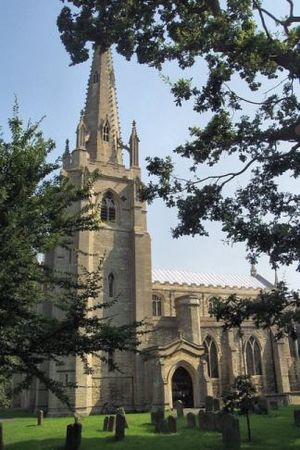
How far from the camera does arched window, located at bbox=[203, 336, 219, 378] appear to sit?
115ft

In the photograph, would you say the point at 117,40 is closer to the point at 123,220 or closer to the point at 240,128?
the point at 240,128

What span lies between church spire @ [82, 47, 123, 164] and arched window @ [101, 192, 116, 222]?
2.97 meters

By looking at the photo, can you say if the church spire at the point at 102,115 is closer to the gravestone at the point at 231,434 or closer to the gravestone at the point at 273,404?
the gravestone at the point at 273,404

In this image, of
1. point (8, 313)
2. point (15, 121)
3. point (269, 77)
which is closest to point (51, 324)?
point (8, 313)

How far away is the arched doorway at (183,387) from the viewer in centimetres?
3011

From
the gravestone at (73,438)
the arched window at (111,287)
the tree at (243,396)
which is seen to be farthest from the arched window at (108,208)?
the gravestone at (73,438)

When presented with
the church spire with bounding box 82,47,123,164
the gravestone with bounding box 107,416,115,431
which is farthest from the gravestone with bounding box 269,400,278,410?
the church spire with bounding box 82,47,123,164

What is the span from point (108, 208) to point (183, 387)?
13.8 metres

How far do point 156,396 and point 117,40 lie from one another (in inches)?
925

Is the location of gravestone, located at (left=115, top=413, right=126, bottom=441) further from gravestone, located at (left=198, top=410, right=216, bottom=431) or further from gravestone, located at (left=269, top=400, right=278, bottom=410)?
gravestone, located at (left=269, top=400, right=278, bottom=410)

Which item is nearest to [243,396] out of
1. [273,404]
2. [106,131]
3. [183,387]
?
[273,404]

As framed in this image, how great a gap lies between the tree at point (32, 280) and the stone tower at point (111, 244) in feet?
57.2

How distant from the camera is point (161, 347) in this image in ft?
98.8

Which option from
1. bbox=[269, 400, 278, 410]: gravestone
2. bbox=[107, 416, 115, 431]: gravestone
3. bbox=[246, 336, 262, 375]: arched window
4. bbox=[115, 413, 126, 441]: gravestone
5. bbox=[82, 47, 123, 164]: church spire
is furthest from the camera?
A: bbox=[82, 47, 123, 164]: church spire
